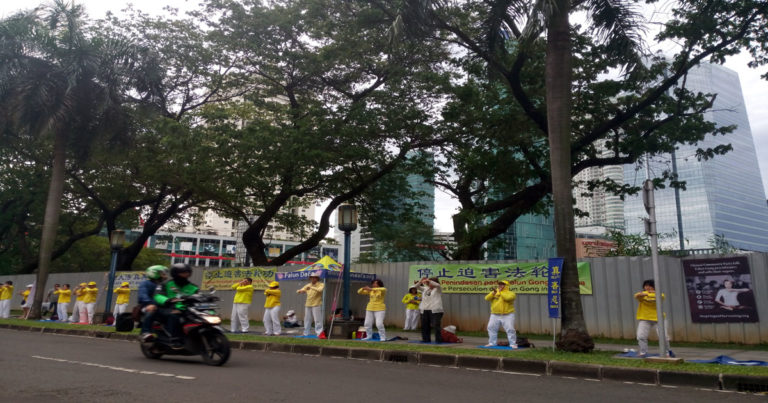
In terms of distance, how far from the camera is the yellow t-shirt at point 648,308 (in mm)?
9836

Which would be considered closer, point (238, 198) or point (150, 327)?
point (150, 327)

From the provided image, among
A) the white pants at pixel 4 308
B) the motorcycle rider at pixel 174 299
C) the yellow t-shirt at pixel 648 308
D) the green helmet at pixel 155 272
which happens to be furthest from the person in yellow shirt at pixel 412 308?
the white pants at pixel 4 308

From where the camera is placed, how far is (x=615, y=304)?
13562mm

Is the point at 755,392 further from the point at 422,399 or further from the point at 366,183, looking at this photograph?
the point at 366,183

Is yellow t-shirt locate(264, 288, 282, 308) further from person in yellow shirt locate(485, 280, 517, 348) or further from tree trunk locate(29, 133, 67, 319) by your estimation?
tree trunk locate(29, 133, 67, 319)

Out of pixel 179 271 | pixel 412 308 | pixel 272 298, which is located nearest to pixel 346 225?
pixel 272 298

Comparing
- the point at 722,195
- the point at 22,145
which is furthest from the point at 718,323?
the point at 722,195

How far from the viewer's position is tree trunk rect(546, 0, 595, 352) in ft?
33.2

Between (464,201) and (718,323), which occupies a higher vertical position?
(464,201)

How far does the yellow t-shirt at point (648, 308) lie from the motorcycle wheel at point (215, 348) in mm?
7437

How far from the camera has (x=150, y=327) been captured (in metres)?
8.62

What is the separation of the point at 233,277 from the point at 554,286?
1451cm

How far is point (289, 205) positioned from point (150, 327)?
19372 mm

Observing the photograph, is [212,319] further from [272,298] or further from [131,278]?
[131,278]
